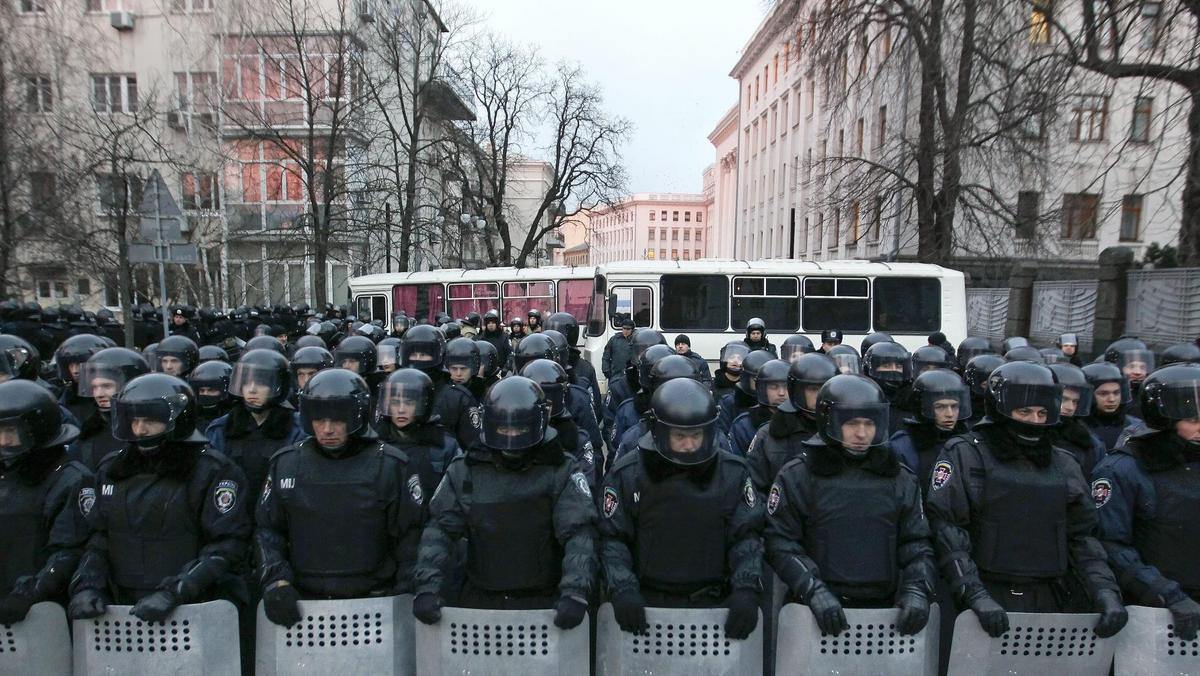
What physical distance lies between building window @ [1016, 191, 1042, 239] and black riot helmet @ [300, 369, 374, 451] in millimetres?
19335

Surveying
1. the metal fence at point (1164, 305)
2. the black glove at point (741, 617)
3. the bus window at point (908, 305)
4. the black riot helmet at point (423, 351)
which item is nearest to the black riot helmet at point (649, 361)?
the black riot helmet at point (423, 351)

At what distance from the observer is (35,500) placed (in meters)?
3.15

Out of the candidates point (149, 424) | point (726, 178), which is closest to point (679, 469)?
point (149, 424)

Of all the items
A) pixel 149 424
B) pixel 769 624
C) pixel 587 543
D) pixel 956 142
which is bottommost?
pixel 769 624

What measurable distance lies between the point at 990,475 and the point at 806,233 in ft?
128

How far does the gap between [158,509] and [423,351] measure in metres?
3.16

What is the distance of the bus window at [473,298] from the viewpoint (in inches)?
659

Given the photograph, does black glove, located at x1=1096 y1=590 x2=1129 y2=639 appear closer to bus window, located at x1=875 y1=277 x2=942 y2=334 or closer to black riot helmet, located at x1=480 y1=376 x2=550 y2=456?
black riot helmet, located at x1=480 y1=376 x2=550 y2=456

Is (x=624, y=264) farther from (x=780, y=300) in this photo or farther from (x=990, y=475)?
(x=990, y=475)

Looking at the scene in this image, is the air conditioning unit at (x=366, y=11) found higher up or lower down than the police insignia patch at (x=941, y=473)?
higher up

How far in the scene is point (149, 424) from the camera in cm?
311

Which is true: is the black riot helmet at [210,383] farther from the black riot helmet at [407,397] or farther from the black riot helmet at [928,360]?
the black riot helmet at [928,360]

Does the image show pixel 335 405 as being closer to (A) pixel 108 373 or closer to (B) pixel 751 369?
(A) pixel 108 373

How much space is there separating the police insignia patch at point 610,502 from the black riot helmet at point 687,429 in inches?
11.1
